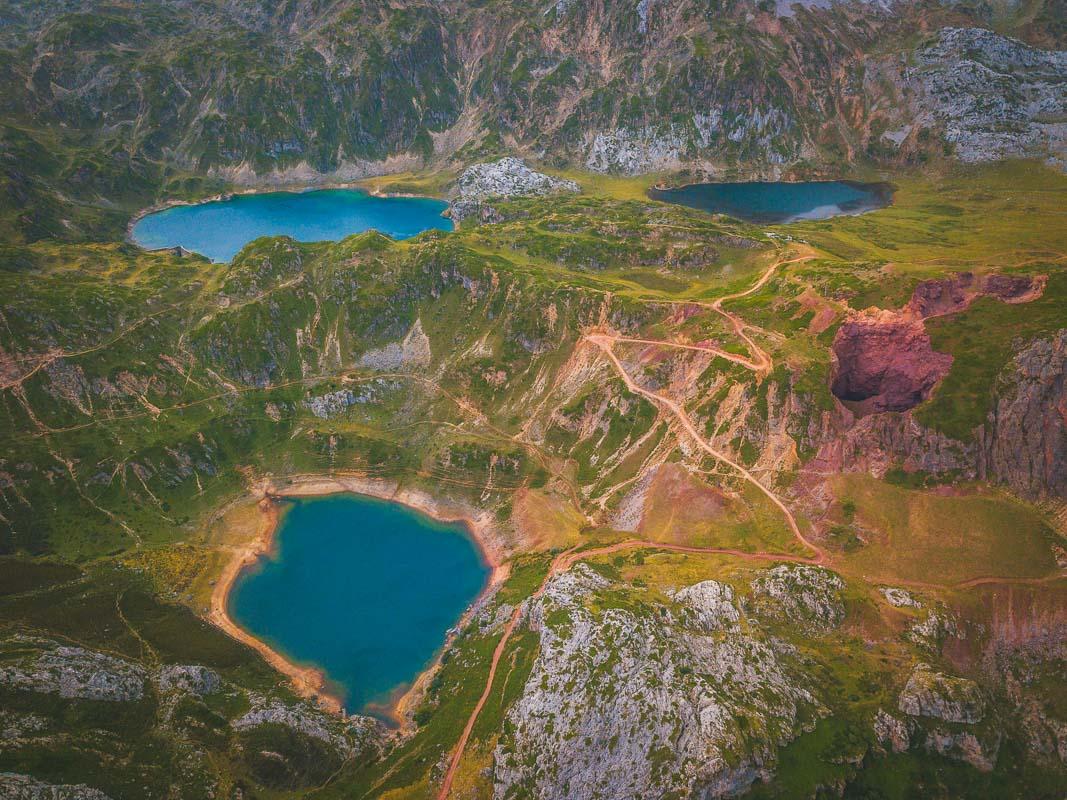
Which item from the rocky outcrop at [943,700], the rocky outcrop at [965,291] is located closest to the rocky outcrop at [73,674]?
the rocky outcrop at [943,700]

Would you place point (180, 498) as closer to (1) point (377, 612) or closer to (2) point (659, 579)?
(1) point (377, 612)

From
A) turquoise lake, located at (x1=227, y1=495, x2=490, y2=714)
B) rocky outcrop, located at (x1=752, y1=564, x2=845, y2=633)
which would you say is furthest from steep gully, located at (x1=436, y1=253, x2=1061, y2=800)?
turquoise lake, located at (x1=227, y1=495, x2=490, y2=714)

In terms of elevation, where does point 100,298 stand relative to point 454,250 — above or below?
below

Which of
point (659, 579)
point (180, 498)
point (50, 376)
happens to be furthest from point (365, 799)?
point (50, 376)

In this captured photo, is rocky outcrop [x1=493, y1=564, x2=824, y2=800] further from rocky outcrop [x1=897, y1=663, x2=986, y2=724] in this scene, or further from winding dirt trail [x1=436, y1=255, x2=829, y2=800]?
rocky outcrop [x1=897, y1=663, x2=986, y2=724]

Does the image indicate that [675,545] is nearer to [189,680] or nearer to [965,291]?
[965,291]

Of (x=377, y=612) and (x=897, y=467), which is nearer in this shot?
(x=897, y=467)
